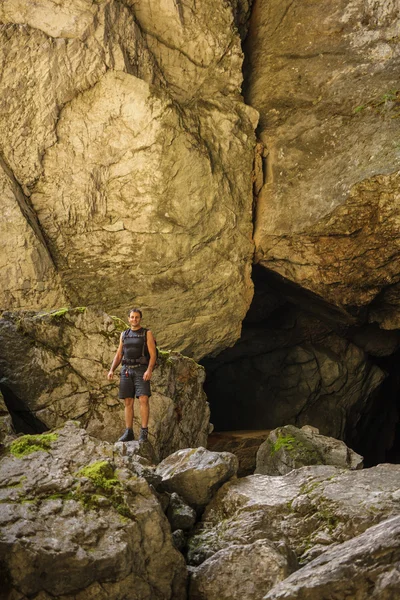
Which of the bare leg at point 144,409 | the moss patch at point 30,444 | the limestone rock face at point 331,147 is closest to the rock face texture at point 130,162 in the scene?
the limestone rock face at point 331,147

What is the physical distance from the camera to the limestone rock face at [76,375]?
9.26m

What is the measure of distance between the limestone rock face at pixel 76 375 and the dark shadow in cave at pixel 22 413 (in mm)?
70

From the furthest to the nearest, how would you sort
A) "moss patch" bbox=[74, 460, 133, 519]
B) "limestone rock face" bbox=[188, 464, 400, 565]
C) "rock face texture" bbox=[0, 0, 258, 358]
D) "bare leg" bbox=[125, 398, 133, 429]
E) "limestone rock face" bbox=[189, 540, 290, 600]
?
"rock face texture" bbox=[0, 0, 258, 358]
"bare leg" bbox=[125, 398, 133, 429]
"limestone rock face" bbox=[188, 464, 400, 565]
"moss patch" bbox=[74, 460, 133, 519]
"limestone rock face" bbox=[189, 540, 290, 600]

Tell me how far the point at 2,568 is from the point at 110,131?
10.3 m

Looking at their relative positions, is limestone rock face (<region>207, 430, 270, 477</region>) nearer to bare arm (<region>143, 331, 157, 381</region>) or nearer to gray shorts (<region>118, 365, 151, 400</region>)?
gray shorts (<region>118, 365, 151, 400</region>)

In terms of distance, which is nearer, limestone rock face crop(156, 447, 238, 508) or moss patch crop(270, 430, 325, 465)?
limestone rock face crop(156, 447, 238, 508)

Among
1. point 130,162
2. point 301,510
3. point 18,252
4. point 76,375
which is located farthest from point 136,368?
point 130,162

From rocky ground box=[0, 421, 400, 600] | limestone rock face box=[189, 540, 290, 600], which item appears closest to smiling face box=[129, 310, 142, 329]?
rocky ground box=[0, 421, 400, 600]

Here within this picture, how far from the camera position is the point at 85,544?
16.4 ft

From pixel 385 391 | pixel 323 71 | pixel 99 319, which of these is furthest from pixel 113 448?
pixel 385 391

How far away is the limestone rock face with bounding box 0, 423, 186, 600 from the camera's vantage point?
4.75 m

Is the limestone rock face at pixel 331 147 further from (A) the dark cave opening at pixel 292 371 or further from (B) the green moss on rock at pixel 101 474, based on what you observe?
(B) the green moss on rock at pixel 101 474

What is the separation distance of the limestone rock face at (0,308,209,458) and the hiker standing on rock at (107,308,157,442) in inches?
41.2

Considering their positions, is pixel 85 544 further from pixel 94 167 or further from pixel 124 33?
pixel 124 33
